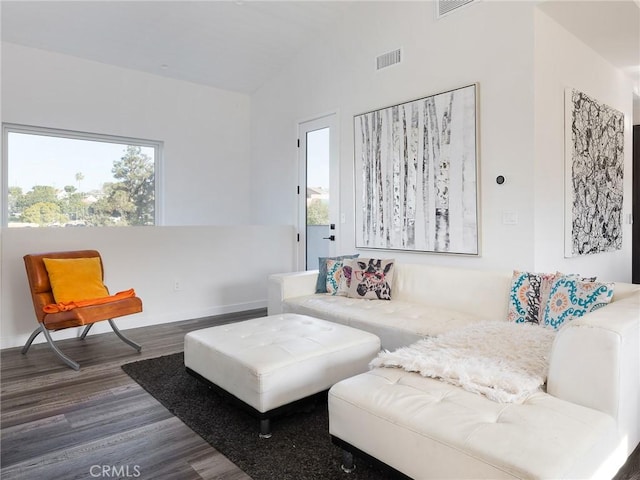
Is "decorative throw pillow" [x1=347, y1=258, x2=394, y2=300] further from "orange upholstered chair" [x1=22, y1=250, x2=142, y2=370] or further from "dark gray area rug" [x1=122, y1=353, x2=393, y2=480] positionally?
"orange upholstered chair" [x1=22, y1=250, x2=142, y2=370]

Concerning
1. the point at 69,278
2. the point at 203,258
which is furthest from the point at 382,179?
the point at 69,278

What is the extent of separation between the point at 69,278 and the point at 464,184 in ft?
10.9

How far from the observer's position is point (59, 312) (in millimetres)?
3109

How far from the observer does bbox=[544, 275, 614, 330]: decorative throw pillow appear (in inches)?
89.7

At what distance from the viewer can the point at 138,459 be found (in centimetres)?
189

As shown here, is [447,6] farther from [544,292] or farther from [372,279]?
[544,292]

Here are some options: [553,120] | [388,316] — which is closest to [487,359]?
[388,316]

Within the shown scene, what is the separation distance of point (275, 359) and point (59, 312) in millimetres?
1973

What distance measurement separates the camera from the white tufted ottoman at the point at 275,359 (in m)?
2.05

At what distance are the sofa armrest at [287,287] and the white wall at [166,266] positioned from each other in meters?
1.23

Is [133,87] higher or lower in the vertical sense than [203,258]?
higher

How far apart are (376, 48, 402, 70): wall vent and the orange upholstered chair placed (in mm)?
3171

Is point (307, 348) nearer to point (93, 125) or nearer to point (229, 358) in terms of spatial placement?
point (229, 358)

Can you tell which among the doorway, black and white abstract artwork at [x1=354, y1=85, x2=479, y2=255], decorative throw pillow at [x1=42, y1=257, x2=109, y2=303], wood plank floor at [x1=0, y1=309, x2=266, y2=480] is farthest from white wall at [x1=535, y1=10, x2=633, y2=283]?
decorative throw pillow at [x1=42, y1=257, x2=109, y2=303]
